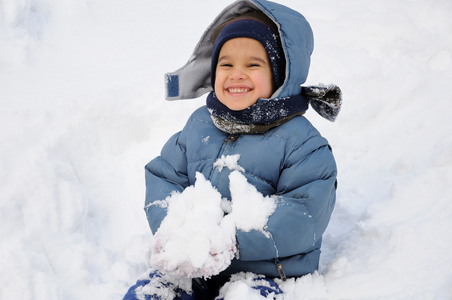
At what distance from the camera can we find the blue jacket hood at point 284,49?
5.83ft

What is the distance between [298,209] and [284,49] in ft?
2.08

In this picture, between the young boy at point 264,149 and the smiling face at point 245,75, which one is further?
the smiling face at point 245,75

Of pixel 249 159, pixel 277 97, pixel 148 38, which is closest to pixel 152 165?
pixel 249 159

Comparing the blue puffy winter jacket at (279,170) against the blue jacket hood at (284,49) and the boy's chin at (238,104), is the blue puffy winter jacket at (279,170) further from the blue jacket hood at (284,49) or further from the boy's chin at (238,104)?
the boy's chin at (238,104)

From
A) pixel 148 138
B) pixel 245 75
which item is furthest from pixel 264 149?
pixel 148 138

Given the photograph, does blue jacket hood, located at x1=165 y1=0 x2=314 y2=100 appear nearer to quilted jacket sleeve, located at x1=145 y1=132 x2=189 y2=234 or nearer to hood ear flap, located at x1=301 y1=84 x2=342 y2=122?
hood ear flap, located at x1=301 y1=84 x2=342 y2=122

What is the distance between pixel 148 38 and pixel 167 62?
1.90 feet

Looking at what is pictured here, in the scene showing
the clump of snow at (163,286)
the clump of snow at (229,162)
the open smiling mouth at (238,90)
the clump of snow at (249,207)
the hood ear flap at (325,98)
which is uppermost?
the open smiling mouth at (238,90)

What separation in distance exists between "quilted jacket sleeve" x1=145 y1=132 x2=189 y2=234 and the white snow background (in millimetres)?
199

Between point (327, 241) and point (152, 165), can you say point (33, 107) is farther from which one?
point (327, 241)

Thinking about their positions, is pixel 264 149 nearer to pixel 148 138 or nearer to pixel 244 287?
pixel 244 287

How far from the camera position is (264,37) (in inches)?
70.9

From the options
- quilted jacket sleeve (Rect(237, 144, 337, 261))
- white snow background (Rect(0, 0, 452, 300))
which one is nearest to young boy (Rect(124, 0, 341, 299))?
quilted jacket sleeve (Rect(237, 144, 337, 261))

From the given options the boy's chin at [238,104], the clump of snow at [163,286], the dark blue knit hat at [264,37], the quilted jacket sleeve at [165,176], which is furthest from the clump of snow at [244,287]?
the dark blue knit hat at [264,37]
